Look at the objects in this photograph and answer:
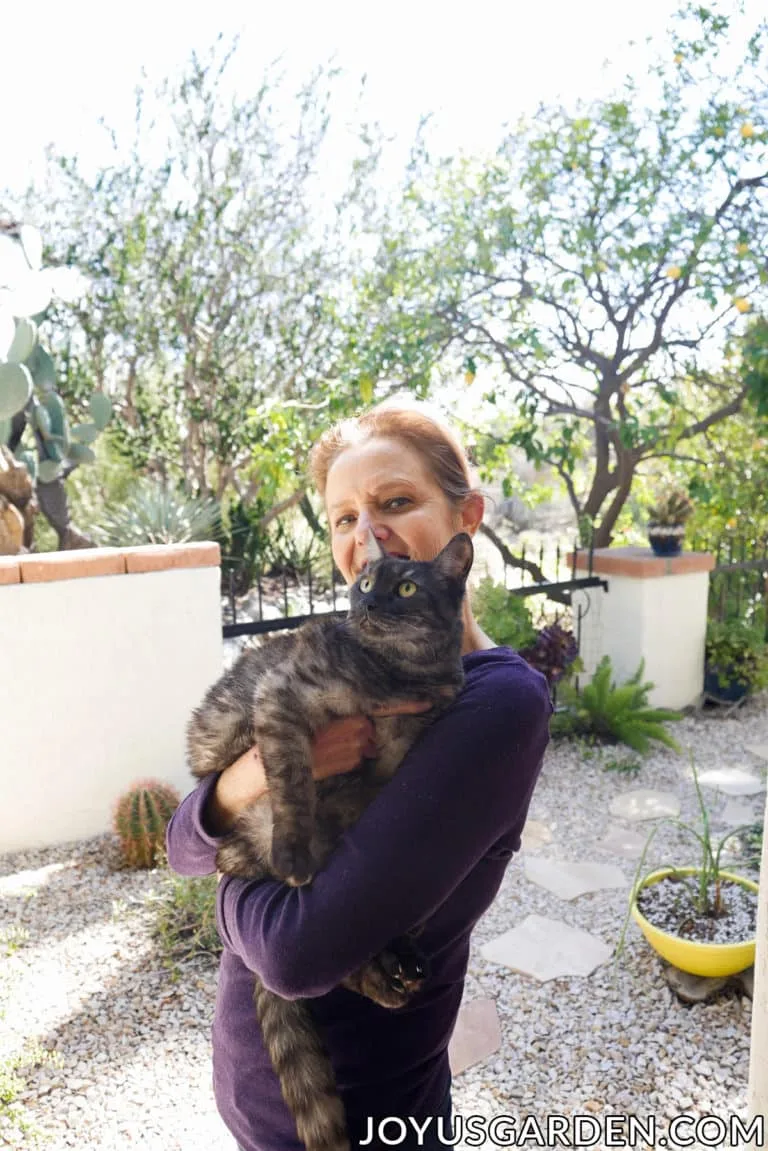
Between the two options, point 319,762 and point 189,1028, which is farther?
point 189,1028

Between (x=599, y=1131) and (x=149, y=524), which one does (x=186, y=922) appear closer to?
(x=599, y=1131)

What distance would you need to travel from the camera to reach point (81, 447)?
6.70 m

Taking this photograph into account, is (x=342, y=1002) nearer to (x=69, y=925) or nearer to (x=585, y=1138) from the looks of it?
(x=585, y=1138)

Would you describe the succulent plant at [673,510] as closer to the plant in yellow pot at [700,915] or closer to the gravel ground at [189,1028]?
the gravel ground at [189,1028]

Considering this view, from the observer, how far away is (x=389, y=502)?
1.73 metres

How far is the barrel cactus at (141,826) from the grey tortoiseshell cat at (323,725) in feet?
10.6

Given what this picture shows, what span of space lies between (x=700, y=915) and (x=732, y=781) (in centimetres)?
264

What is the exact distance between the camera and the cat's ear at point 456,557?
163 centimetres

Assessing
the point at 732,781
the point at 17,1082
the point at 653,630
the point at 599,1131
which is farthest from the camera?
the point at 653,630

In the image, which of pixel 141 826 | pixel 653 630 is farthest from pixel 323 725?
pixel 653 630

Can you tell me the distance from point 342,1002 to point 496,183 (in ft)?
24.9

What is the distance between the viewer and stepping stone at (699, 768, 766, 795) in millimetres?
5957

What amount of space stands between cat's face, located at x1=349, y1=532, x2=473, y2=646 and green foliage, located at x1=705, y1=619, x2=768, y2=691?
6.91m

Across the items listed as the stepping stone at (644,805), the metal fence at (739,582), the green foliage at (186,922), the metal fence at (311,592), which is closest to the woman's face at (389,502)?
the metal fence at (311,592)
